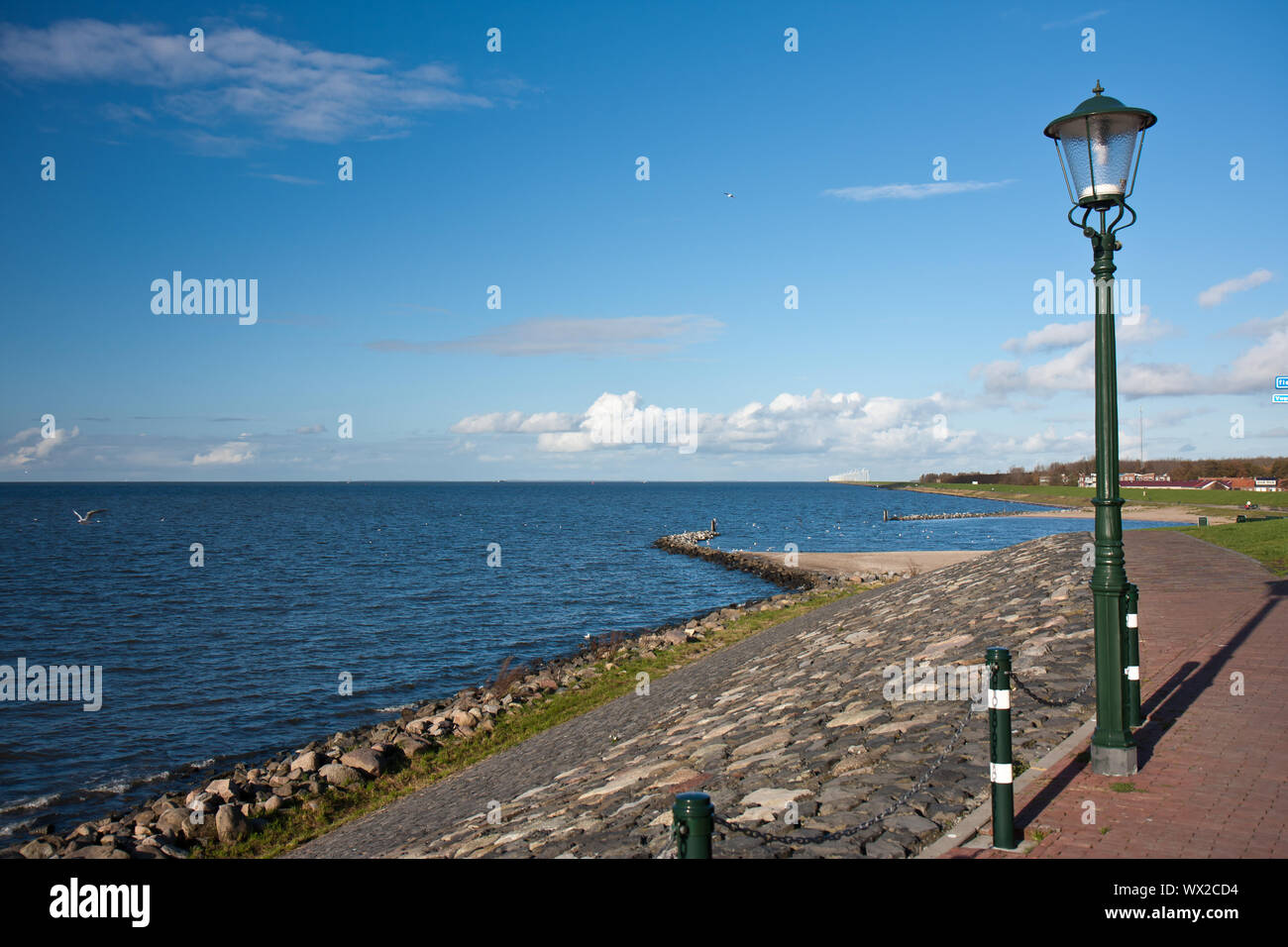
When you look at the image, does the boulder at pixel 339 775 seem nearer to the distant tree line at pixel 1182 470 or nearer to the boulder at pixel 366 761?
the boulder at pixel 366 761

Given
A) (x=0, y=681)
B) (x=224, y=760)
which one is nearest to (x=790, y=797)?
(x=224, y=760)

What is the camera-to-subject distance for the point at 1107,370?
698 cm

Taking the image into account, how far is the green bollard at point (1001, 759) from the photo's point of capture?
5.61 metres

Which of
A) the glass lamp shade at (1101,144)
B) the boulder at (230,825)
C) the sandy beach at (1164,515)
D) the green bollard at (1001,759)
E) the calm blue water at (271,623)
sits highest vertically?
the glass lamp shade at (1101,144)

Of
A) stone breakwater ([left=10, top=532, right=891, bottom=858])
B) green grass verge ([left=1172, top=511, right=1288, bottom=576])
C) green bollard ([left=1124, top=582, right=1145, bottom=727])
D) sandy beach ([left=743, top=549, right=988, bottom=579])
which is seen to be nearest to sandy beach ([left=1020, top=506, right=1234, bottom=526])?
sandy beach ([left=743, top=549, right=988, bottom=579])

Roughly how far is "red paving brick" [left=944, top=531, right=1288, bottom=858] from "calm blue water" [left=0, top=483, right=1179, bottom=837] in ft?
51.0

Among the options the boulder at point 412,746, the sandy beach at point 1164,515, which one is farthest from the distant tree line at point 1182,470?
the boulder at point 412,746

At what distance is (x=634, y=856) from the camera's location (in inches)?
261

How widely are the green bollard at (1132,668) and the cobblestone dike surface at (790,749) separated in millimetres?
669

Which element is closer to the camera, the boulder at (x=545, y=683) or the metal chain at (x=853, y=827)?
the metal chain at (x=853, y=827)
